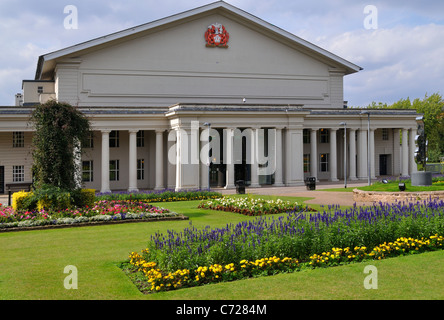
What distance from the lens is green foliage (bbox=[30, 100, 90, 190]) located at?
22.0 metres

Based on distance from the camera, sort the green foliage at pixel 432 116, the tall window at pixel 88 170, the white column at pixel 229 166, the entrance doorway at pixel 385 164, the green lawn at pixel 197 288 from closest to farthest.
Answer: the green lawn at pixel 197 288
the white column at pixel 229 166
the tall window at pixel 88 170
the entrance doorway at pixel 385 164
the green foliage at pixel 432 116

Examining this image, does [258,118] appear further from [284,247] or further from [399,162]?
[284,247]

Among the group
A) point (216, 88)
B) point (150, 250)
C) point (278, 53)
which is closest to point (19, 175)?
point (216, 88)

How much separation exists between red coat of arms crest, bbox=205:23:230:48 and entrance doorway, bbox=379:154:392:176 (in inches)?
890

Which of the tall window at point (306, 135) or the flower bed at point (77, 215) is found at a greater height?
the tall window at point (306, 135)

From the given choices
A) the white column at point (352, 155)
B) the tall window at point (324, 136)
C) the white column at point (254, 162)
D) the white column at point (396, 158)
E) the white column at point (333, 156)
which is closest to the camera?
the white column at point (254, 162)

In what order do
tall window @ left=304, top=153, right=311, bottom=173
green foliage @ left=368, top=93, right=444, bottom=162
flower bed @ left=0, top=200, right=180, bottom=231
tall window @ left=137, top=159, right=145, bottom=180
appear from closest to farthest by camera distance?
flower bed @ left=0, top=200, right=180, bottom=231 → tall window @ left=137, top=159, right=145, bottom=180 → tall window @ left=304, top=153, right=311, bottom=173 → green foliage @ left=368, top=93, right=444, bottom=162

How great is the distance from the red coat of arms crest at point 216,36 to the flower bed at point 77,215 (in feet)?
88.4

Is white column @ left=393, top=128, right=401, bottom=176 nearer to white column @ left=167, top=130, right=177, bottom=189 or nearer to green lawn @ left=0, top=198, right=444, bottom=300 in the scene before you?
white column @ left=167, top=130, right=177, bottom=189

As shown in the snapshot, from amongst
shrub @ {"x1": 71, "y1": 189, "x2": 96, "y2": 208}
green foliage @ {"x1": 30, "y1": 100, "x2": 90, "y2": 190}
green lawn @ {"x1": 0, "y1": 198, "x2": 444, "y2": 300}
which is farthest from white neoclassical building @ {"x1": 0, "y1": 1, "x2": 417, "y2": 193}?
green lawn @ {"x1": 0, "y1": 198, "x2": 444, "y2": 300}

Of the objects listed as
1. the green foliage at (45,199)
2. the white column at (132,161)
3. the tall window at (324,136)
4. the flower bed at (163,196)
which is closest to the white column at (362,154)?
the tall window at (324,136)

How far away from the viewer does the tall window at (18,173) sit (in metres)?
41.5

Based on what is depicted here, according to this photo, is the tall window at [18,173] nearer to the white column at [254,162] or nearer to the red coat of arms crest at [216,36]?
the white column at [254,162]
